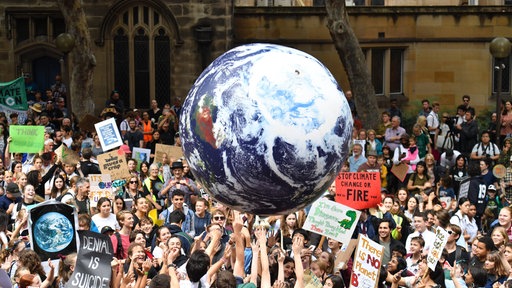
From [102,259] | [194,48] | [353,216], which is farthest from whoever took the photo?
[194,48]

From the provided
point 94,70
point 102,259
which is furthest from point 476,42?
point 102,259

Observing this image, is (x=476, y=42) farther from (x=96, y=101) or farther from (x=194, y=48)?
(x=96, y=101)

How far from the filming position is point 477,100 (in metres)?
32.0

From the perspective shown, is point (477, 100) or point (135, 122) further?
point (477, 100)

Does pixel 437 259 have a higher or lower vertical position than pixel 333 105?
lower

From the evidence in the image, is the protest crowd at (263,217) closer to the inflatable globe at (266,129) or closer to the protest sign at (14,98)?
the protest sign at (14,98)

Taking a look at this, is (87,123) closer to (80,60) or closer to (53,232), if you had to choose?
(80,60)

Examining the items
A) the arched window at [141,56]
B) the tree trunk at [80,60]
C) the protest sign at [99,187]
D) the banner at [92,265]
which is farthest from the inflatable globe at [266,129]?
the arched window at [141,56]

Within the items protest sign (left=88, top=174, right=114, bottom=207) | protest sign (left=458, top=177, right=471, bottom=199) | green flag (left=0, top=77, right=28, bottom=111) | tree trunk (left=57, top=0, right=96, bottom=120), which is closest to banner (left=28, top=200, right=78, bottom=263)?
protest sign (left=88, top=174, right=114, bottom=207)

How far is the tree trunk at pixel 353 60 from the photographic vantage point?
2730 cm

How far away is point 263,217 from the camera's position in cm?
1149

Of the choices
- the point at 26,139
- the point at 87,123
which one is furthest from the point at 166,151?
the point at 87,123

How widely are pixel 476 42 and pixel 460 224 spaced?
14.1 metres

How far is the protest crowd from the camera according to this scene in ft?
44.5
